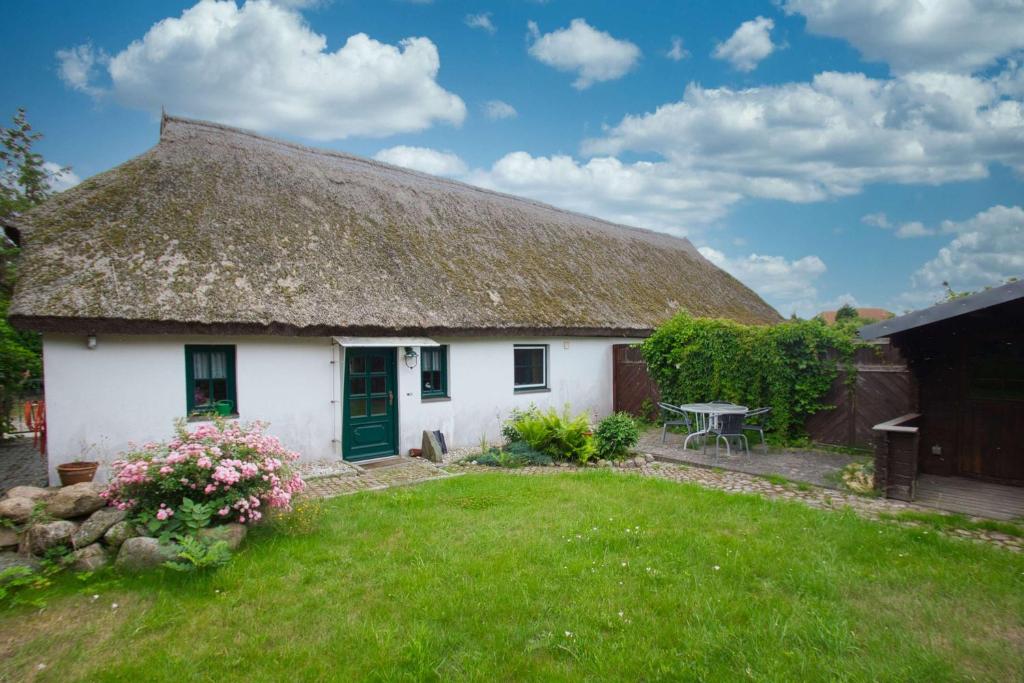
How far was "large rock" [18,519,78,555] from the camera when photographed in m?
4.83

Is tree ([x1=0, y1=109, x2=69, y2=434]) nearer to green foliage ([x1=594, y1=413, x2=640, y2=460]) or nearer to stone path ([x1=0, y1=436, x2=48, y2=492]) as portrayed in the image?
stone path ([x1=0, y1=436, x2=48, y2=492])

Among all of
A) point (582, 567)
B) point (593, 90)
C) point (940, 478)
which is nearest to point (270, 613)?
point (582, 567)

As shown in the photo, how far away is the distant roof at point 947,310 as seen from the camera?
17.8 ft

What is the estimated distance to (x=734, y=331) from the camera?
11258mm

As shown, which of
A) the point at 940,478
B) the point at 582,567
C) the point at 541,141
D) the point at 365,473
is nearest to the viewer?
the point at 582,567

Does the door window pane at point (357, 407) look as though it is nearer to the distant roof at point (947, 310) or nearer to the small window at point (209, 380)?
the small window at point (209, 380)

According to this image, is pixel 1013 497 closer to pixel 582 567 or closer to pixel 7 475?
pixel 582 567

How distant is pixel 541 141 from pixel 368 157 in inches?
184

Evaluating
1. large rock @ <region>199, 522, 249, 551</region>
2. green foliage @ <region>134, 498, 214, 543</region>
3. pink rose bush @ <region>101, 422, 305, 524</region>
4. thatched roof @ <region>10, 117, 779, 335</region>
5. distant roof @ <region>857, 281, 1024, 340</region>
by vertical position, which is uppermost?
thatched roof @ <region>10, 117, 779, 335</region>

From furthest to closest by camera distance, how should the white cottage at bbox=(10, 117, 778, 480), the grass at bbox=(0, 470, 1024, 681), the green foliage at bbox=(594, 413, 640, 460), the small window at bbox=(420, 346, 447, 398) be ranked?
the small window at bbox=(420, 346, 447, 398), the green foliage at bbox=(594, 413, 640, 460), the white cottage at bbox=(10, 117, 778, 480), the grass at bbox=(0, 470, 1024, 681)

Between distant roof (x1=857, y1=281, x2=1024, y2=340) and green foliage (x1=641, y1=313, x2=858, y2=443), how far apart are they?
368 cm

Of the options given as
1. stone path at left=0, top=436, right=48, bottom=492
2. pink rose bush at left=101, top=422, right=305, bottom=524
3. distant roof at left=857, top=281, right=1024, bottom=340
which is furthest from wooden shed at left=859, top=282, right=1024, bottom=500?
stone path at left=0, top=436, right=48, bottom=492

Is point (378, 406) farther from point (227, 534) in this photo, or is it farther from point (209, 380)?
point (227, 534)

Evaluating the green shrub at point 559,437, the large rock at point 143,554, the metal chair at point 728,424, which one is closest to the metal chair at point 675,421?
the metal chair at point 728,424
